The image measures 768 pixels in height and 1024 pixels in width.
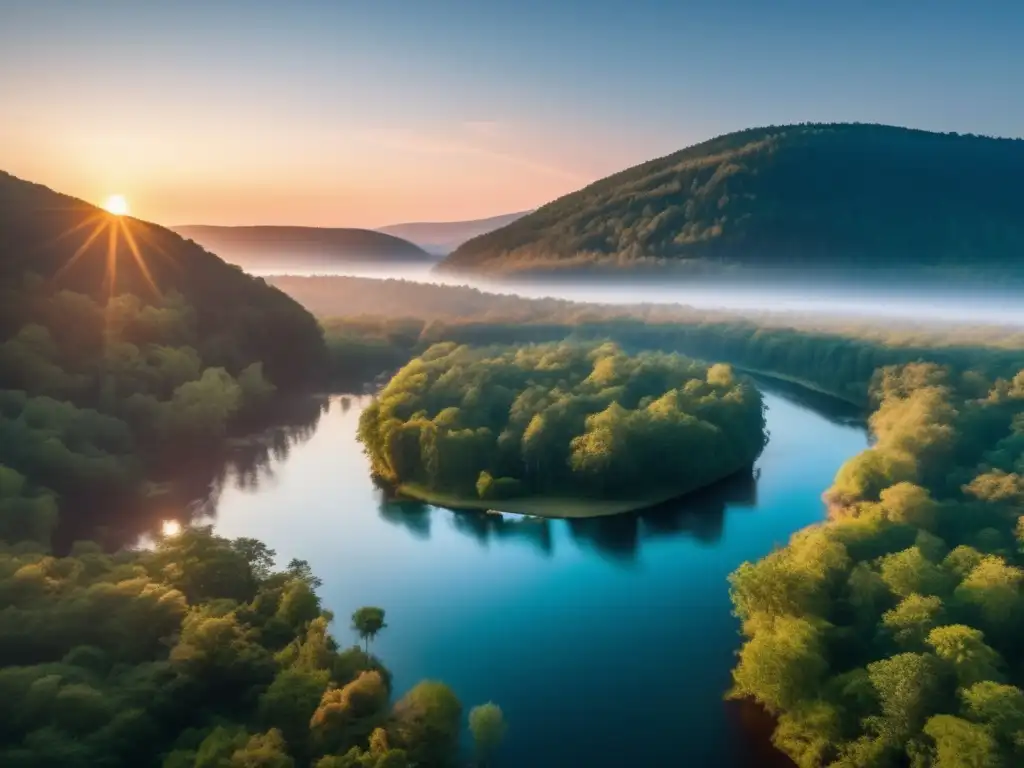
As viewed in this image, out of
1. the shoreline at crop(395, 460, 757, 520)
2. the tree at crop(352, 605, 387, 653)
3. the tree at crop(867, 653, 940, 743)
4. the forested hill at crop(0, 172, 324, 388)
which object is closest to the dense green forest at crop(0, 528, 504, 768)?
the tree at crop(352, 605, 387, 653)

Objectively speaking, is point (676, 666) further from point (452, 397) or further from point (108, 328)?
point (108, 328)

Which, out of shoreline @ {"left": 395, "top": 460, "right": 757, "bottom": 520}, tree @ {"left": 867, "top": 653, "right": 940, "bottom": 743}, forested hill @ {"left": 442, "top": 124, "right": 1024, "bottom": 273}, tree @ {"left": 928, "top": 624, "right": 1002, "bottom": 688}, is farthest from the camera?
forested hill @ {"left": 442, "top": 124, "right": 1024, "bottom": 273}

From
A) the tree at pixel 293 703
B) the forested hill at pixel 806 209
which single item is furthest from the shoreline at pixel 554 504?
the forested hill at pixel 806 209

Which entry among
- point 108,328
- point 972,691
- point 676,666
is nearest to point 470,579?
point 676,666

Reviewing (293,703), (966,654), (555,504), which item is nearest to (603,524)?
(555,504)

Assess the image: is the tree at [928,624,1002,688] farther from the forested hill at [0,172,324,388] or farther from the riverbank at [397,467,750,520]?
the forested hill at [0,172,324,388]

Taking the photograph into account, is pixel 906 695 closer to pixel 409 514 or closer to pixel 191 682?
pixel 191 682
